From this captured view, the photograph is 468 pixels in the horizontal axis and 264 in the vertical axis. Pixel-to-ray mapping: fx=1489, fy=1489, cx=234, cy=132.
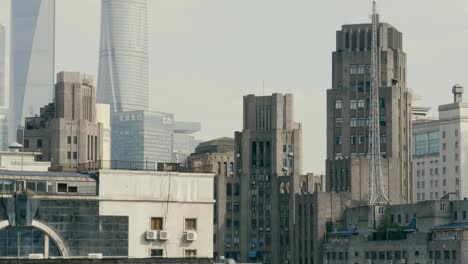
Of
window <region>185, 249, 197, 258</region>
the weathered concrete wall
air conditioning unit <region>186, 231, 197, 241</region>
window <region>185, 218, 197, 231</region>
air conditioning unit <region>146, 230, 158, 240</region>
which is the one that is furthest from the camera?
window <region>185, 218, 197, 231</region>

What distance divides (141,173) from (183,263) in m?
22.8

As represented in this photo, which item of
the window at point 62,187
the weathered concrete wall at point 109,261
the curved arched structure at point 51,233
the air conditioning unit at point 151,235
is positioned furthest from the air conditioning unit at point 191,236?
the weathered concrete wall at point 109,261

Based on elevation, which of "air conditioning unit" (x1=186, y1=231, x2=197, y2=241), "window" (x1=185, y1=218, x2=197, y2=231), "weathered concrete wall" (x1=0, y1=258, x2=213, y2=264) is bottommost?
"weathered concrete wall" (x1=0, y1=258, x2=213, y2=264)

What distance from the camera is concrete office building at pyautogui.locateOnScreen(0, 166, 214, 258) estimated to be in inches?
3844

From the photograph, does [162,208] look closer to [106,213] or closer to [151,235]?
[151,235]

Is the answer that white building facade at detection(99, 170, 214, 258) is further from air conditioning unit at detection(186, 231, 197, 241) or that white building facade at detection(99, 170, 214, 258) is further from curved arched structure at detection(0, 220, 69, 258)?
curved arched structure at detection(0, 220, 69, 258)

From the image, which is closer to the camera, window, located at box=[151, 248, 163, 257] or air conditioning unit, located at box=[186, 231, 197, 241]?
window, located at box=[151, 248, 163, 257]

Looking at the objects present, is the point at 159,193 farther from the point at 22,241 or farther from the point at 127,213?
the point at 22,241

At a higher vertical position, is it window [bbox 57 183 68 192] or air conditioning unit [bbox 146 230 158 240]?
window [bbox 57 183 68 192]

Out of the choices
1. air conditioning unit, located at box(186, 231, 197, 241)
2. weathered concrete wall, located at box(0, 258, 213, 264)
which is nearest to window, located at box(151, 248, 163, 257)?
air conditioning unit, located at box(186, 231, 197, 241)

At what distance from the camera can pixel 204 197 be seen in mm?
105250

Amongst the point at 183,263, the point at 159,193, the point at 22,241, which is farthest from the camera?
the point at 159,193

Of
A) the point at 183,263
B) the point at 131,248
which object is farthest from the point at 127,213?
the point at 183,263

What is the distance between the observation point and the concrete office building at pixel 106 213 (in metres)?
97.6
